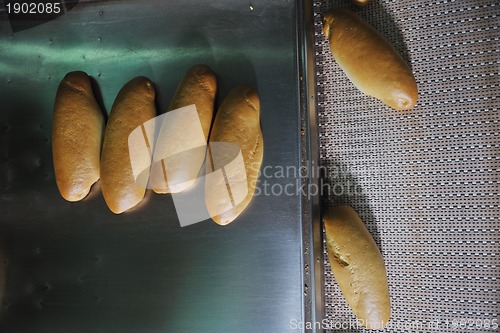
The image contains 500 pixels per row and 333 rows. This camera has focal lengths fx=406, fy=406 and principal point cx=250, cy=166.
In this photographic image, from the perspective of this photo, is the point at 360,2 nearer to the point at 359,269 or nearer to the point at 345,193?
the point at 345,193

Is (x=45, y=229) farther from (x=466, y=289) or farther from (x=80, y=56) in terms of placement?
(x=466, y=289)

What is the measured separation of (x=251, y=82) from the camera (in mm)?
976

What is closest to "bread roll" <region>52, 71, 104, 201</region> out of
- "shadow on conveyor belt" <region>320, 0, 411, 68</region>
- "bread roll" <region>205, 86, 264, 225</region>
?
"bread roll" <region>205, 86, 264, 225</region>

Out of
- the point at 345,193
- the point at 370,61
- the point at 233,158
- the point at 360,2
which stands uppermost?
the point at 360,2

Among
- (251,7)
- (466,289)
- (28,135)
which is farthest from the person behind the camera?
(28,135)

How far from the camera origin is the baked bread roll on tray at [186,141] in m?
0.93

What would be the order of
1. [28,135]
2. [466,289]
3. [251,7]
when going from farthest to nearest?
[28,135] < [251,7] < [466,289]

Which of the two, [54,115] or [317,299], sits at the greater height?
[54,115]

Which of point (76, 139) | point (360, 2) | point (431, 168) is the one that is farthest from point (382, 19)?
point (76, 139)

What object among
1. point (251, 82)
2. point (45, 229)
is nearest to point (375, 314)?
point (251, 82)

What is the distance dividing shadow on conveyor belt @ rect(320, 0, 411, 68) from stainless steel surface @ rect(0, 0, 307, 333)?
0.14 m

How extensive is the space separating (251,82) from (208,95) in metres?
0.11

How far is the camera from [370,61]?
2.93 feet

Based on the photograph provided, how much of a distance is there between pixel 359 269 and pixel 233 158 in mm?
369
